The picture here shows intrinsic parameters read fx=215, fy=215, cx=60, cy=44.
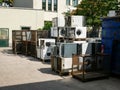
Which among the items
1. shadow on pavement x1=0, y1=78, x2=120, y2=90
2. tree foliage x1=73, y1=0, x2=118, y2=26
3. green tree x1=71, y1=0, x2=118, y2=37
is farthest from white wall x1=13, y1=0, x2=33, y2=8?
shadow on pavement x1=0, y1=78, x2=120, y2=90

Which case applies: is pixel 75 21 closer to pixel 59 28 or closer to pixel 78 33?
pixel 78 33

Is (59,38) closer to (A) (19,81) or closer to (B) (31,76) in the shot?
(B) (31,76)

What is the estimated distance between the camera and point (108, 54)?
990 cm

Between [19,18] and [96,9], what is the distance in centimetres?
868

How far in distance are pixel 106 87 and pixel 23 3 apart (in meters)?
26.5

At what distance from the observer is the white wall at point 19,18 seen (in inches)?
940

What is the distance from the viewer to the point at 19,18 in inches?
958

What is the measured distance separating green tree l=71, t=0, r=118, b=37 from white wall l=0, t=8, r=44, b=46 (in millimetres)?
5508

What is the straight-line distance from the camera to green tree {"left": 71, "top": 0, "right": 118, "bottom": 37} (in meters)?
21.6

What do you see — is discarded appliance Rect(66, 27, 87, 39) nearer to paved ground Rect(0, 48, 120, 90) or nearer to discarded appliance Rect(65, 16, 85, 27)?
discarded appliance Rect(65, 16, 85, 27)

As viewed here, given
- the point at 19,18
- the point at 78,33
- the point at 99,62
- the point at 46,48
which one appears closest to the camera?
the point at 99,62

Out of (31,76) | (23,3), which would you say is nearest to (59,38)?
(31,76)

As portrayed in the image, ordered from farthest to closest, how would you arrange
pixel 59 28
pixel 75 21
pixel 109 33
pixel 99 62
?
1. pixel 59 28
2. pixel 75 21
3. pixel 99 62
4. pixel 109 33

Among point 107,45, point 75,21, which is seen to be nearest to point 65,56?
point 107,45
